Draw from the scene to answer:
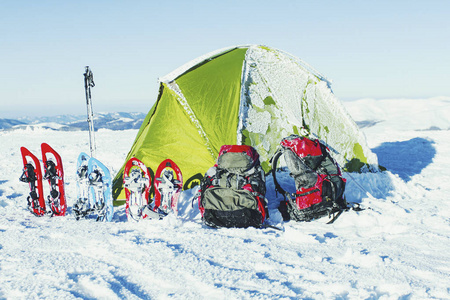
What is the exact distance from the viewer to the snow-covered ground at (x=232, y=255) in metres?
2.81

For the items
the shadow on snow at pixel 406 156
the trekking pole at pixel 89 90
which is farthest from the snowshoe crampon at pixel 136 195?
the shadow on snow at pixel 406 156

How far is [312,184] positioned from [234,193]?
3.77ft

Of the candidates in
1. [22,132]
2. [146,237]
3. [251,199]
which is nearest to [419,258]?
[251,199]

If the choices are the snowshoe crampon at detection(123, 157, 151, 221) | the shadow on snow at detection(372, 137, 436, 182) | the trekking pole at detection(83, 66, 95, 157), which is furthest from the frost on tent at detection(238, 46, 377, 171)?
the trekking pole at detection(83, 66, 95, 157)

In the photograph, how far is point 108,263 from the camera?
3271mm

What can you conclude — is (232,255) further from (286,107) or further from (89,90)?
(89,90)

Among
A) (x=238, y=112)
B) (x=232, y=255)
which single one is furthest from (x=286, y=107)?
(x=232, y=255)

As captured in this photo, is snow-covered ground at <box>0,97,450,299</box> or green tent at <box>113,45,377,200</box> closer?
snow-covered ground at <box>0,97,450,299</box>

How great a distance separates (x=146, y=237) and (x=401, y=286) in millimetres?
2711

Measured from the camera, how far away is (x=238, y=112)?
6.18 metres

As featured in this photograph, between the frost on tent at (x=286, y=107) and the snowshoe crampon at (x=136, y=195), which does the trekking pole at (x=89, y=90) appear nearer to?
the snowshoe crampon at (x=136, y=195)

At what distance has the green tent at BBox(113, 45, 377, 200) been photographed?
6023 mm

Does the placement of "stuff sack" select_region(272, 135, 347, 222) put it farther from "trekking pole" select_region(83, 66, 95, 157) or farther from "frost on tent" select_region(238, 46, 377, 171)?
"trekking pole" select_region(83, 66, 95, 157)

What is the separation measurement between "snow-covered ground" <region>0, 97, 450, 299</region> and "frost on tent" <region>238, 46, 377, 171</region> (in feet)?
3.53
